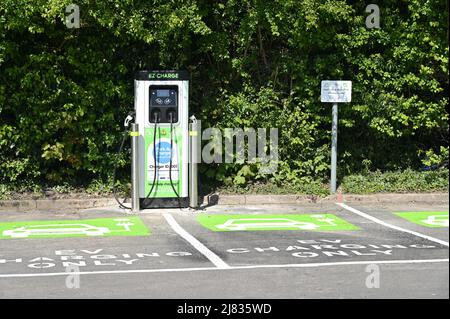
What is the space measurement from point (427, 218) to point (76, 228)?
202 inches

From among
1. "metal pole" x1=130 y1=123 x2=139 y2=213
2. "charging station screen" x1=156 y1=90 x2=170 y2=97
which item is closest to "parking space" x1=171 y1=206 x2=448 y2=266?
"metal pole" x1=130 y1=123 x2=139 y2=213

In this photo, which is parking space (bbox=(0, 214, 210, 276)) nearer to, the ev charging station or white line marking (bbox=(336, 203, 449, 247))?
the ev charging station

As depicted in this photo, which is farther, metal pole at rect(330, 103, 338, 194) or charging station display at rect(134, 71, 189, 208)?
metal pole at rect(330, 103, 338, 194)

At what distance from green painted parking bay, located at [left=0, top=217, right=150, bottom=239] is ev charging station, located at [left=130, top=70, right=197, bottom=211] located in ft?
2.52

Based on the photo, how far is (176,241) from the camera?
10.0 meters

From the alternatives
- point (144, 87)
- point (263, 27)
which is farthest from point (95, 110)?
point (263, 27)

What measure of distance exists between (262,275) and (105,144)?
6122 mm

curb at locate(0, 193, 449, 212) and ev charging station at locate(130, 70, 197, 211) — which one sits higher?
ev charging station at locate(130, 70, 197, 211)

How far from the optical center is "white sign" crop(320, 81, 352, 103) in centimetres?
1343

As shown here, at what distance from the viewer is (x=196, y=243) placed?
9867 millimetres

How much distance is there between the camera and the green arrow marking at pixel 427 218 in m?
11.3

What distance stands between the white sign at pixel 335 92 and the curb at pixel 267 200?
162cm

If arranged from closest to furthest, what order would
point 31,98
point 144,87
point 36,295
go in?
point 36,295 < point 144,87 < point 31,98

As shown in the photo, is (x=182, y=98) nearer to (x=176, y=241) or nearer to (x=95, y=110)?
(x=95, y=110)
